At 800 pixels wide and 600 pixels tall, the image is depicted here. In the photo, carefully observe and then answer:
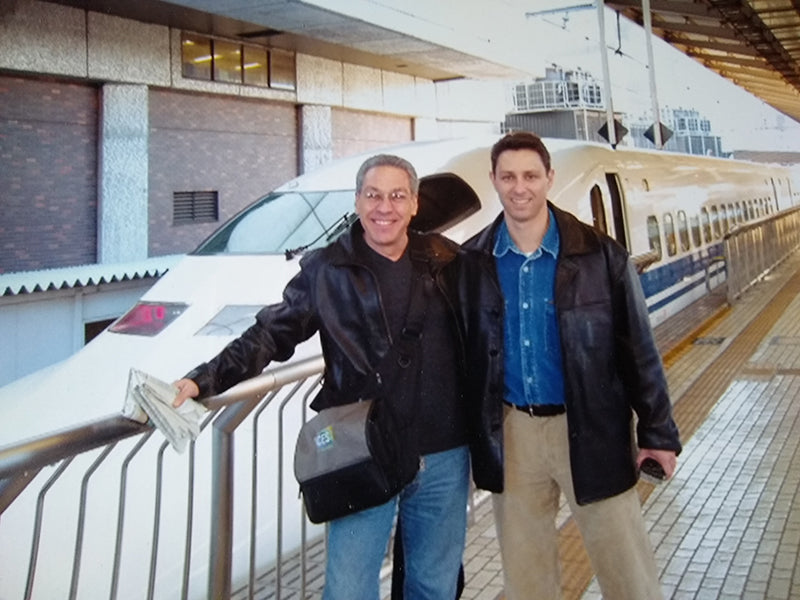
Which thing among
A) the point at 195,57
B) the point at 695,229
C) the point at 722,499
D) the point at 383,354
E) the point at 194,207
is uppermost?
the point at 195,57

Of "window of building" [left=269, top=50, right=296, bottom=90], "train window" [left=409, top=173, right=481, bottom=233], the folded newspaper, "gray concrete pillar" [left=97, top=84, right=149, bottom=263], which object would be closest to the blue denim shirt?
the folded newspaper

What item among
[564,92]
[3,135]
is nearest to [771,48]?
[3,135]

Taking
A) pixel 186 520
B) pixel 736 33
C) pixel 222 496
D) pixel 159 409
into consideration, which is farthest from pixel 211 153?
pixel 159 409

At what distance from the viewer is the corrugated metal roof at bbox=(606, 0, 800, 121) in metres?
12.4

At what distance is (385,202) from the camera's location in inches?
84.0

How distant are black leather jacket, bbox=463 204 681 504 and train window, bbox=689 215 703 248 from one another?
8652 millimetres

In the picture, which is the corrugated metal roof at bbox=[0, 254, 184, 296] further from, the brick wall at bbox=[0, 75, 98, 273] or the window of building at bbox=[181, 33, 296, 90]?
the window of building at bbox=[181, 33, 296, 90]

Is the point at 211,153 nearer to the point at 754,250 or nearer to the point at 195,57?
the point at 195,57

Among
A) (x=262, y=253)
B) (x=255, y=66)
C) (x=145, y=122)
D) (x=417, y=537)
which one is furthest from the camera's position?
(x=255, y=66)

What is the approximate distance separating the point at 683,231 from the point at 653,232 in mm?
1495

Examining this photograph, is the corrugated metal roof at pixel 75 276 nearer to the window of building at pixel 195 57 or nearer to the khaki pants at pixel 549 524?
the window of building at pixel 195 57

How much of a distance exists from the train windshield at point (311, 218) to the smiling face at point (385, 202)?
2.85m

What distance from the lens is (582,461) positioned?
7.13 feet

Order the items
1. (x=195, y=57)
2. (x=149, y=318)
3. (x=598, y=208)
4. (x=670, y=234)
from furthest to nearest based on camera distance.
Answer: (x=195, y=57) < (x=670, y=234) < (x=598, y=208) < (x=149, y=318)
